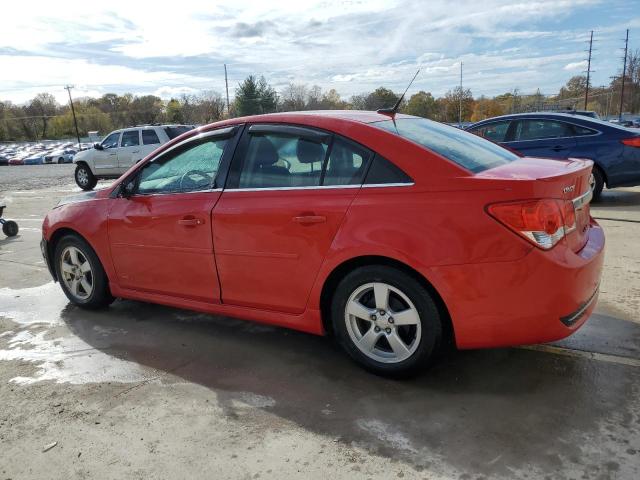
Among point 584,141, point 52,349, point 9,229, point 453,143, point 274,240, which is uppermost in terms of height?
point 453,143

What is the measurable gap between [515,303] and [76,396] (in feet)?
8.73

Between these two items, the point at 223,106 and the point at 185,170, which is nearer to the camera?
the point at 185,170

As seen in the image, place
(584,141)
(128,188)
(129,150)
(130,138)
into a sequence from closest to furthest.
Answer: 1. (128,188)
2. (584,141)
3. (129,150)
4. (130,138)

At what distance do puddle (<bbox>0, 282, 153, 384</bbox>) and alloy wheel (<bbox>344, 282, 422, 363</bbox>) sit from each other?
1443 mm

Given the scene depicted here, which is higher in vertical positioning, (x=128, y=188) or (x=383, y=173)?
(x=383, y=173)

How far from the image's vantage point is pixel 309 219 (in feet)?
10.5

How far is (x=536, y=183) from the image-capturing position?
8.95ft

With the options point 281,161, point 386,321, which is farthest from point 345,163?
point 386,321

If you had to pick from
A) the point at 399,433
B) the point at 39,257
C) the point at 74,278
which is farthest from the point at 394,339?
the point at 39,257

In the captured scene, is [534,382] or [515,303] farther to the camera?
[534,382]

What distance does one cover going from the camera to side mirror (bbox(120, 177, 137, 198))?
4.23 metres

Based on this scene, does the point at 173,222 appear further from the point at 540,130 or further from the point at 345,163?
the point at 540,130

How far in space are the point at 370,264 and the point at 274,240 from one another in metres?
0.67

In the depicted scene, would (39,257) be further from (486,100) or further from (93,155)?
(486,100)
